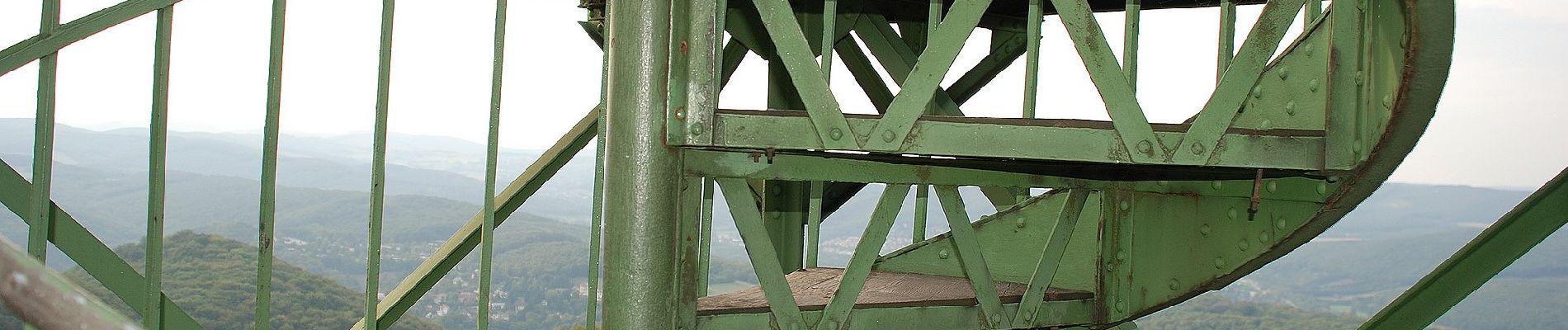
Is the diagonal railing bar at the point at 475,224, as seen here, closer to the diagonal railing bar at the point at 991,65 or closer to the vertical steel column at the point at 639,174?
the vertical steel column at the point at 639,174

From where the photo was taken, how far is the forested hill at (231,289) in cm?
2806

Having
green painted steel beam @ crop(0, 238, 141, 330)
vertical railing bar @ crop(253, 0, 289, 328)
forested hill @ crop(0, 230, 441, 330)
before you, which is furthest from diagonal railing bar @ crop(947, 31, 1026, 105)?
forested hill @ crop(0, 230, 441, 330)

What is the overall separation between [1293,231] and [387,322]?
397cm

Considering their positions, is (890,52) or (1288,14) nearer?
(1288,14)

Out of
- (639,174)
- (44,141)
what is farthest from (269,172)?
(639,174)

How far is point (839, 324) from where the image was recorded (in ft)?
16.1

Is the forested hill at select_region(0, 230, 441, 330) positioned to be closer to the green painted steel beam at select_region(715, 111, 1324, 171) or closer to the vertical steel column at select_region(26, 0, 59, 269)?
the vertical steel column at select_region(26, 0, 59, 269)

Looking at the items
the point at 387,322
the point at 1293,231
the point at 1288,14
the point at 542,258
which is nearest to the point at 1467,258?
the point at 1293,231

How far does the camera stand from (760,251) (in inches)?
186

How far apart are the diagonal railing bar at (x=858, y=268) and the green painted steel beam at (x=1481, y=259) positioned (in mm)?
2199

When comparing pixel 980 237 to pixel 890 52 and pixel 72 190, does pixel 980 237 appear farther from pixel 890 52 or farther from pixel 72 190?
pixel 72 190

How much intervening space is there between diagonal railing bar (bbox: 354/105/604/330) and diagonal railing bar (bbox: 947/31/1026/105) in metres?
2.81

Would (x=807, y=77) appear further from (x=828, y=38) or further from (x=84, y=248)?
(x=84, y=248)

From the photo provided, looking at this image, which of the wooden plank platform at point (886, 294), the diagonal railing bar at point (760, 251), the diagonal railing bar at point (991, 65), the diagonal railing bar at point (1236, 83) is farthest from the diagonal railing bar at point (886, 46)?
the diagonal railing bar at point (1236, 83)
